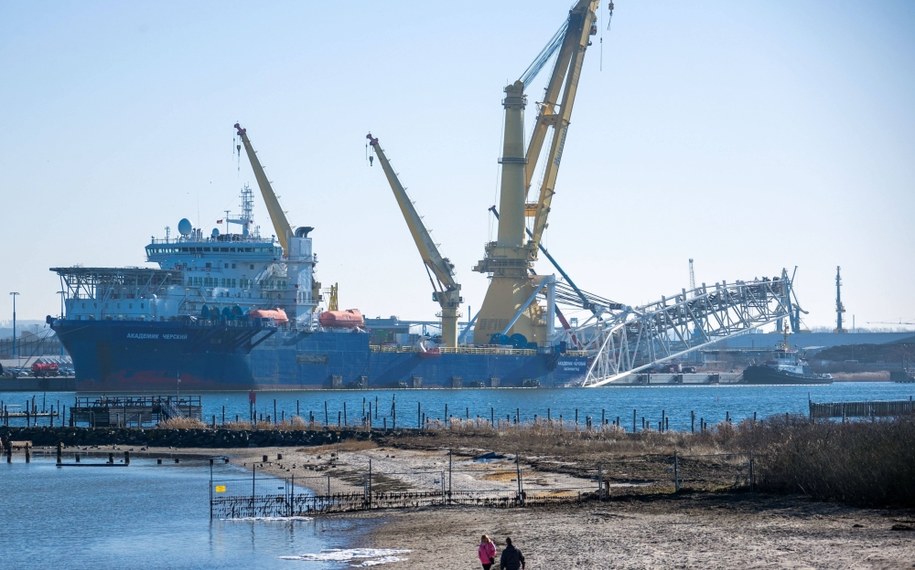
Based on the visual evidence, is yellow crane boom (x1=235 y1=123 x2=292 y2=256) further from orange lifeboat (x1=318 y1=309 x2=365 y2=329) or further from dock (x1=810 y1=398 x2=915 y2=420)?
A: dock (x1=810 y1=398 x2=915 y2=420)

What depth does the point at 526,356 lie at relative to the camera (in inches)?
4417

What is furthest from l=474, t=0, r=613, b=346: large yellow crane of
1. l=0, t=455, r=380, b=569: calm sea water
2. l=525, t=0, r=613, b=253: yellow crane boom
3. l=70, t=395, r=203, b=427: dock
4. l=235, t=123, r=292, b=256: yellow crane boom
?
l=0, t=455, r=380, b=569: calm sea water

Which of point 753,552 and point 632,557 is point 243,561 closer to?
point 632,557

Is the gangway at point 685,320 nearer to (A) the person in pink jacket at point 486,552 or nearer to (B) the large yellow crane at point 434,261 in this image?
(B) the large yellow crane at point 434,261

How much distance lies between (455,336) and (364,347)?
38.9 ft

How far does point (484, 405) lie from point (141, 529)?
57909 mm

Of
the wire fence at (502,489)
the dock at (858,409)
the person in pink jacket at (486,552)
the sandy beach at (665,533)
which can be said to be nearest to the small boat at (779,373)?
the dock at (858,409)

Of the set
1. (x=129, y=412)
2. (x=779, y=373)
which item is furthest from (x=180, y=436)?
(x=779, y=373)

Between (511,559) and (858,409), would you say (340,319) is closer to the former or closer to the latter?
(858,409)

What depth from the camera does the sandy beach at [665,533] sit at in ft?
72.2

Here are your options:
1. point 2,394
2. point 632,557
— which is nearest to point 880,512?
point 632,557

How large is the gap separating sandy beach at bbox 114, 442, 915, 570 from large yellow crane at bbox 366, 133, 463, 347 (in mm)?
72276

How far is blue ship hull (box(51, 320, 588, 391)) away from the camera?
88188 millimetres

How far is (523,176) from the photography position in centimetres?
10412
